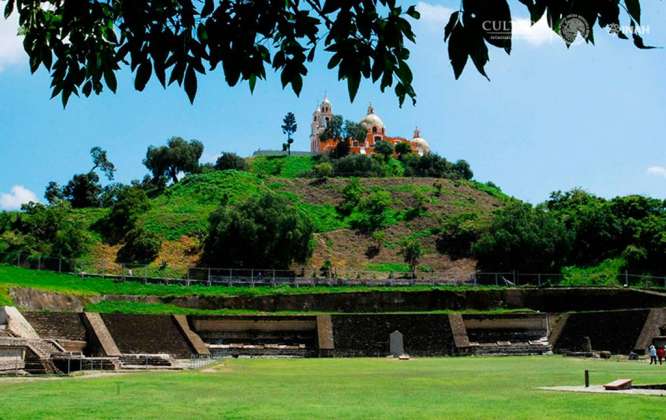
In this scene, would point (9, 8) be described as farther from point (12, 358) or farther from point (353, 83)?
point (12, 358)

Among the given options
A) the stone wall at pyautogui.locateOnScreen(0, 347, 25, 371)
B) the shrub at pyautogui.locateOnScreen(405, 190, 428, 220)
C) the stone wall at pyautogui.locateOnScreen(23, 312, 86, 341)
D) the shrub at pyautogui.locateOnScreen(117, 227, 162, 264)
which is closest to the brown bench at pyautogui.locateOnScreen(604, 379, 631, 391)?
the stone wall at pyautogui.locateOnScreen(0, 347, 25, 371)

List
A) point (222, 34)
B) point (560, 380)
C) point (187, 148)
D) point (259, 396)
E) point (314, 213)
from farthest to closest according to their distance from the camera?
point (187, 148)
point (314, 213)
point (560, 380)
point (259, 396)
point (222, 34)

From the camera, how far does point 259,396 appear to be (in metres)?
19.3

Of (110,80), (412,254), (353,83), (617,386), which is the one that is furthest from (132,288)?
(353,83)

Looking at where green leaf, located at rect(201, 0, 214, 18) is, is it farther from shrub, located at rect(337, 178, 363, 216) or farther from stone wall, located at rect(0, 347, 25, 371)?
shrub, located at rect(337, 178, 363, 216)

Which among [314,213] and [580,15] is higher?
[314,213]

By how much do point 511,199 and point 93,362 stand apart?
67.7 metres

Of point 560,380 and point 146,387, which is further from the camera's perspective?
point 560,380

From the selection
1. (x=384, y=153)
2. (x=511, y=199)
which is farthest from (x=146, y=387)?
(x=384, y=153)

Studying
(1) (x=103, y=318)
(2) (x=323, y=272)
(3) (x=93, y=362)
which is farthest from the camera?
(2) (x=323, y=272)

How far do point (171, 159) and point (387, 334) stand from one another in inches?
2238

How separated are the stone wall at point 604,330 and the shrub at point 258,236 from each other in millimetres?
25195

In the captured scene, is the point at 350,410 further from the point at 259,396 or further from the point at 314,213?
the point at 314,213

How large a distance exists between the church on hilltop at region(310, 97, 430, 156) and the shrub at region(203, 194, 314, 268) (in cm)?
5089
